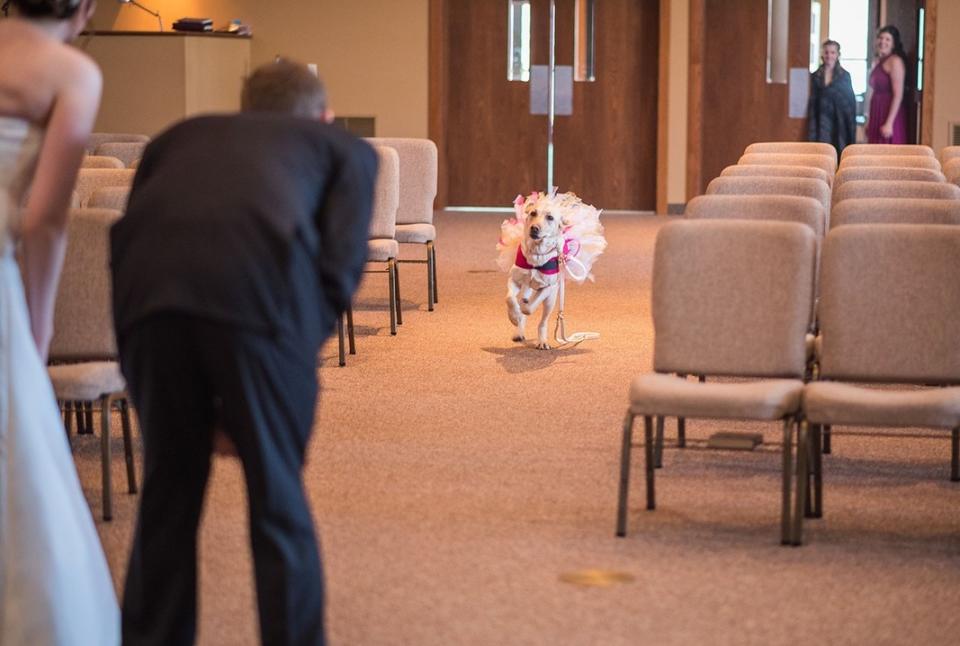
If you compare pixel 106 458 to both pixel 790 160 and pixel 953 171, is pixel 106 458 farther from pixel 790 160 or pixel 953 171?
pixel 790 160

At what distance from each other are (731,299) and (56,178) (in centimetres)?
222

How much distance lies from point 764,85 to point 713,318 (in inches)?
464

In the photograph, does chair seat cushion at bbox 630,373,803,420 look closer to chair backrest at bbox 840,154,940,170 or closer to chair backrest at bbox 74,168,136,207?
chair backrest at bbox 74,168,136,207

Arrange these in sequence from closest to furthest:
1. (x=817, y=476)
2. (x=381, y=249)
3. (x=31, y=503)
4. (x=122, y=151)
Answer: (x=31, y=503) → (x=817, y=476) → (x=381, y=249) → (x=122, y=151)

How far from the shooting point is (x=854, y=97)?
15469 mm

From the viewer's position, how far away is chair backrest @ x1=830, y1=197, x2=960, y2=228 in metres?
5.61

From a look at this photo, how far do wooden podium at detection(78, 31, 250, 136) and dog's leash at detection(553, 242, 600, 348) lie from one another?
7294mm

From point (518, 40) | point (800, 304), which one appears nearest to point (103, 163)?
point (800, 304)

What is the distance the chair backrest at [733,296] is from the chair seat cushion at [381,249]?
3103 millimetres

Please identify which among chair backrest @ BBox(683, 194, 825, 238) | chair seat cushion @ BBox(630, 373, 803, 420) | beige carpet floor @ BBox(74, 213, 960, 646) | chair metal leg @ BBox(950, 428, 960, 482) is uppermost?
chair backrest @ BBox(683, 194, 825, 238)

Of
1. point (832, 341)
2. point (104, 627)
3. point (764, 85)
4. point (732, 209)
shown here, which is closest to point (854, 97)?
point (764, 85)

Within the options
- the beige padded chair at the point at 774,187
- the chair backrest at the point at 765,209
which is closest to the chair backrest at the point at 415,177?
the beige padded chair at the point at 774,187

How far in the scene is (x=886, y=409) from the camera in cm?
421

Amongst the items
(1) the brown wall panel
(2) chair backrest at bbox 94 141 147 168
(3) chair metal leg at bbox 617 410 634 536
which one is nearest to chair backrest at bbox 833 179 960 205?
(3) chair metal leg at bbox 617 410 634 536
